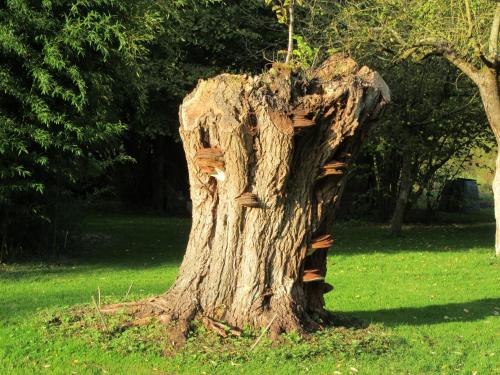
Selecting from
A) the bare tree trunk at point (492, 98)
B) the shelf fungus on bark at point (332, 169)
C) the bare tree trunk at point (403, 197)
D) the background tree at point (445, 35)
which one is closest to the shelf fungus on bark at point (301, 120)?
the shelf fungus on bark at point (332, 169)

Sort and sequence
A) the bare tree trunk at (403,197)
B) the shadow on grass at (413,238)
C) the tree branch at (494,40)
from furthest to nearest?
the bare tree trunk at (403,197) → the shadow on grass at (413,238) → the tree branch at (494,40)

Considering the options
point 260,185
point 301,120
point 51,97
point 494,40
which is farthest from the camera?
point 494,40

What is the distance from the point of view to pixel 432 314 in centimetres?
1024

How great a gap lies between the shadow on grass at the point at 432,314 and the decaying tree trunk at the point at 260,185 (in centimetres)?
208

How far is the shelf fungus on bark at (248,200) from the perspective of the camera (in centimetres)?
711

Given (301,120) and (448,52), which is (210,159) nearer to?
(301,120)

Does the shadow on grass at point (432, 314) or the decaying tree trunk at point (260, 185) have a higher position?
the decaying tree trunk at point (260, 185)

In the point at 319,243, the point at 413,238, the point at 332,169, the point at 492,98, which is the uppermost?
the point at 492,98

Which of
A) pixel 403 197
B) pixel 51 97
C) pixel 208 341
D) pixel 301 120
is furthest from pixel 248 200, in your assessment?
pixel 403 197

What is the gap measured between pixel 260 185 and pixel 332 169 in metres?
0.72

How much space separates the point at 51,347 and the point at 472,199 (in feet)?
87.1

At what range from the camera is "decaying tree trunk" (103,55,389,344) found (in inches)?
280

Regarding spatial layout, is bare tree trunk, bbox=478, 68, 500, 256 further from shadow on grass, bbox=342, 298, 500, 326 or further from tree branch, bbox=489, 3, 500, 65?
shadow on grass, bbox=342, 298, 500, 326

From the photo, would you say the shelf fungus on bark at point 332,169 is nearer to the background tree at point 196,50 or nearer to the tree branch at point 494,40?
the tree branch at point 494,40
